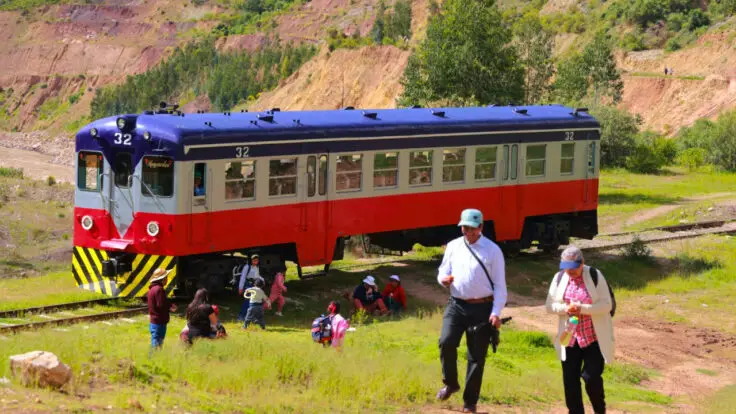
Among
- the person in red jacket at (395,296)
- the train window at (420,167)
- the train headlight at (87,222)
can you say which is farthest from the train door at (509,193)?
the train headlight at (87,222)

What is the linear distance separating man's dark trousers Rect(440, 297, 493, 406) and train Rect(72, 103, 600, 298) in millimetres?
8075

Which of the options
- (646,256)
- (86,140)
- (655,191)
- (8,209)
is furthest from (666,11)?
(86,140)

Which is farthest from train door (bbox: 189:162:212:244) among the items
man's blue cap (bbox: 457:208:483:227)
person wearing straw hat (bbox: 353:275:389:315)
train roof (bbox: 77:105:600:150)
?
man's blue cap (bbox: 457:208:483:227)

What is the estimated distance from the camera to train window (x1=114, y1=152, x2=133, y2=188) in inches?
741

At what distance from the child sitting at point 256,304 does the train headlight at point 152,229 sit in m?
2.09

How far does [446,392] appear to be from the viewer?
38.0 ft

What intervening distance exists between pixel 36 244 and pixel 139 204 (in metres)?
23.8

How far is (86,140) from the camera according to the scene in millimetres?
19484

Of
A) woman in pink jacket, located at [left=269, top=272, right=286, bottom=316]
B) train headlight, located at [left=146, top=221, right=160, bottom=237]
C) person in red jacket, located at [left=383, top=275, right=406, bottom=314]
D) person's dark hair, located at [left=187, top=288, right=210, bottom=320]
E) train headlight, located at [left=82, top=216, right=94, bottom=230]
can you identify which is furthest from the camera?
person in red jacket, located at [left=383, top=275, right=406, bottom=314]

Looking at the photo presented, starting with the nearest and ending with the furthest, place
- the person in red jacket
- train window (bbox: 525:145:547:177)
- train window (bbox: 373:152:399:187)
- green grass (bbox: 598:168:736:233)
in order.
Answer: the person in red jacket, train window (bbox: 373:152:399:187), train window (bbox: 525:145:547:177), green grass (bbox: 598:168:736:233)

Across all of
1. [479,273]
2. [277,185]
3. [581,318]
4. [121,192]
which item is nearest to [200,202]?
[121,192]

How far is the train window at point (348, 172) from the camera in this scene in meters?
20.5

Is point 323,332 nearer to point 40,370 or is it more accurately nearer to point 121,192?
point 40,370

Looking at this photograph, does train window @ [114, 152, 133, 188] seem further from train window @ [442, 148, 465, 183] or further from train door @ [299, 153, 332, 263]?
train window @ [442, 148, 465, 183]
